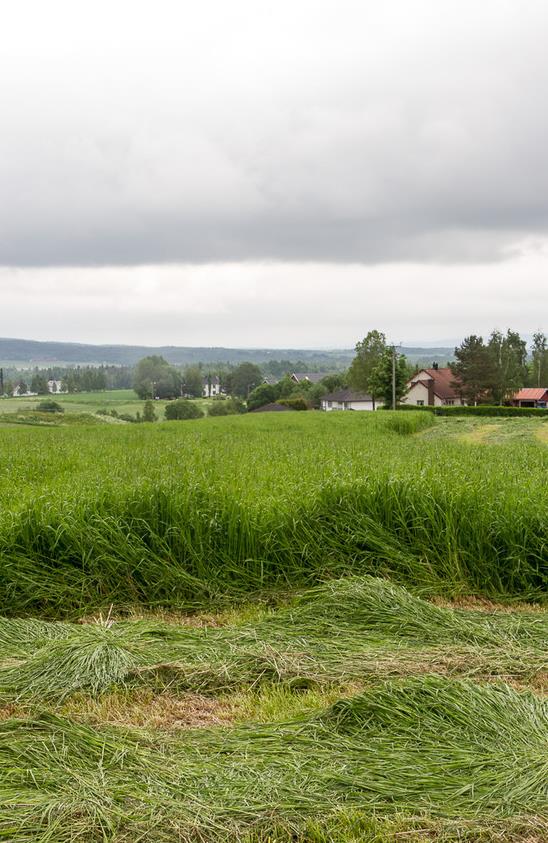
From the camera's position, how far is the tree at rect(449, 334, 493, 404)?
79562 mm

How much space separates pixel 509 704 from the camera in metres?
3.89

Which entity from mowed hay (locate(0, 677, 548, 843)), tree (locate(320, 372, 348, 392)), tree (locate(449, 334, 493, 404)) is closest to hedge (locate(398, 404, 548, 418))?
tree (locate(449, 334, 493, 404))

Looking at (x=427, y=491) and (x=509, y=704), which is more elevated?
(x=427, y=491)

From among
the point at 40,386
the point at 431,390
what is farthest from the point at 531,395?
the point at 40,386

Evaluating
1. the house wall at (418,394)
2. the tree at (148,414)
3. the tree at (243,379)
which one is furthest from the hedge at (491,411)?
the tree at (243,379)

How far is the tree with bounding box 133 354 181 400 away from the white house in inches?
986

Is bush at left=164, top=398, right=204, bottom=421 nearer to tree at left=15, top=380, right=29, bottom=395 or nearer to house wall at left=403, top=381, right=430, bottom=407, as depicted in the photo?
house wall at left=403, top=381, right=430, bottom=407

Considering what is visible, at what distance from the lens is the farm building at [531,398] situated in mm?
87875

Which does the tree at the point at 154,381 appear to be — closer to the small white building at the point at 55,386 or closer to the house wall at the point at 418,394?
the small white building at the point at 55,386

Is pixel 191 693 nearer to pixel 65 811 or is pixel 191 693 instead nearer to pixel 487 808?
pixel 65 811

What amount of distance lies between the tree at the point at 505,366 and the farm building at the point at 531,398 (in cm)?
147

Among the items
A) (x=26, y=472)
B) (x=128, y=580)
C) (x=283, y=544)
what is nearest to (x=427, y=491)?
(x=283, y=544)

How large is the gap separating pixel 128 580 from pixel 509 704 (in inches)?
166

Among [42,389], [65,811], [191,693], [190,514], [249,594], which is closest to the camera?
[65,811]
